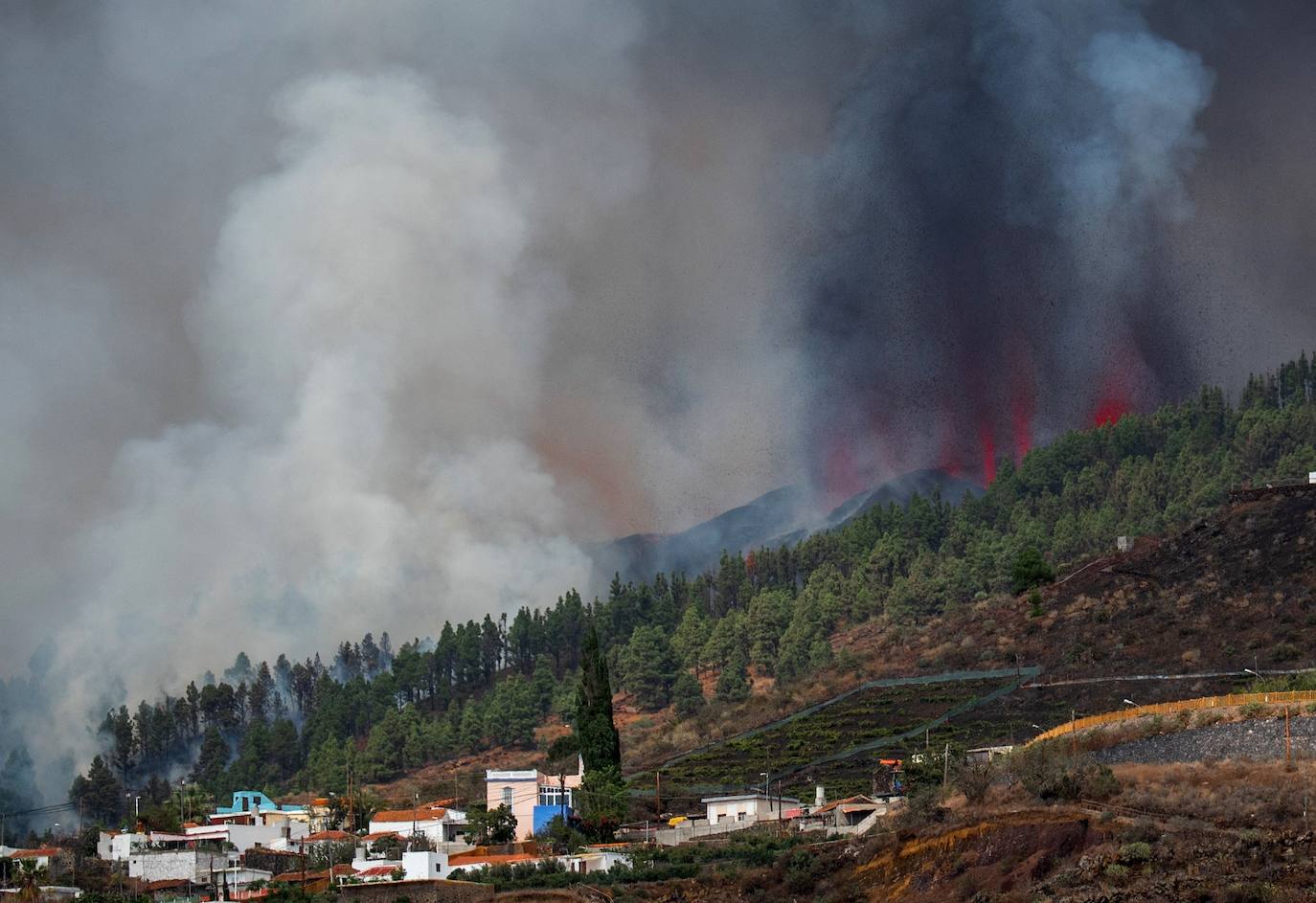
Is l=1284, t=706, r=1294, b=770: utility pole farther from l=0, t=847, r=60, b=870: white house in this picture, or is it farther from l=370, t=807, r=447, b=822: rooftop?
l=0, t=847, r=60, b=870: white house

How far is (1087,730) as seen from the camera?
3541 inches

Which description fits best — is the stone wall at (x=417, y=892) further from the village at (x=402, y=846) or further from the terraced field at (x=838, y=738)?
the terraced field at (x=838, y=738)

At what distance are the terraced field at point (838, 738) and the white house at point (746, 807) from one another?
287 inches

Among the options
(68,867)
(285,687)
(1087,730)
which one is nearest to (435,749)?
(285,687)

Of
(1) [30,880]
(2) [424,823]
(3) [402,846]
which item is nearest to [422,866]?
(3) [402,846]

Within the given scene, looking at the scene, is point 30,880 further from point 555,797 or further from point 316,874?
point 555,797

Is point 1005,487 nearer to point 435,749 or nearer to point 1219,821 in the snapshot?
point 435,749

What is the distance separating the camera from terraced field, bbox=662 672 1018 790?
120m

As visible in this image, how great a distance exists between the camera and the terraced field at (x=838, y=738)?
Answer: 120 m

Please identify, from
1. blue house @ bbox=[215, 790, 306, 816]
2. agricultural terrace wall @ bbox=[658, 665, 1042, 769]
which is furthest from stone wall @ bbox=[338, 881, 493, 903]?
agricultural terrace wall @ bbox=[658, 665, 1042, 769]

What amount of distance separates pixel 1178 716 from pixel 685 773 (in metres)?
47.6

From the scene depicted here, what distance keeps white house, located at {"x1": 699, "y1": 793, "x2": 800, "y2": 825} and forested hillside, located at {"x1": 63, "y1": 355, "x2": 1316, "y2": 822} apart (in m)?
48.9

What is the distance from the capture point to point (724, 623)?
178m

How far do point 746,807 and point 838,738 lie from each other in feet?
68.6
